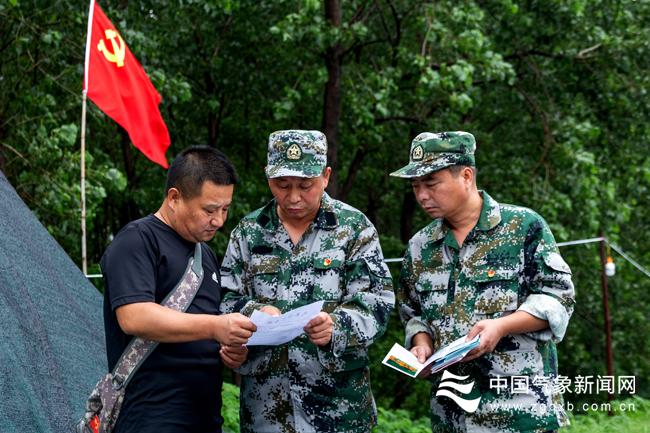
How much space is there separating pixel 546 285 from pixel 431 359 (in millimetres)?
512

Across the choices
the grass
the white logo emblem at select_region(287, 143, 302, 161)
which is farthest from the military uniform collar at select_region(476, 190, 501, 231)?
the grass

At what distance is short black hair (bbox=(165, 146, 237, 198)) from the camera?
313 centimetres

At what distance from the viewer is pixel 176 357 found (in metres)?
3.05

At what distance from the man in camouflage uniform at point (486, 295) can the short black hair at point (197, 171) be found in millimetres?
686

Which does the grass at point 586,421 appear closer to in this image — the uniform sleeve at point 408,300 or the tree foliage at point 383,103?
the uniform sleeve at point 408,300

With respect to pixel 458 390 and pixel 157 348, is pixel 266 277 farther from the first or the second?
pixel 458 390

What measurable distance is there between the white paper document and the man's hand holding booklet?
44 centimetres

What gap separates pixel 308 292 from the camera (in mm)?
3365

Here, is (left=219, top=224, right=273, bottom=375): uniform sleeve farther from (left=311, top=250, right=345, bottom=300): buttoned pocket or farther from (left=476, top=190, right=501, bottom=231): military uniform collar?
(left=476, top=190, right=501, bottom=231): military uniform collar

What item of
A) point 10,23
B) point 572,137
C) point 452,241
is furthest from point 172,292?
point 572,137

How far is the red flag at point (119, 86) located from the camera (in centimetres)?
691

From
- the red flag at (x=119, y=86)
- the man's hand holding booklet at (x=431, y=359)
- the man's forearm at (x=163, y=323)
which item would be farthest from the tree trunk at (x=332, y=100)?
the man's forearm at (x=163, y=323)

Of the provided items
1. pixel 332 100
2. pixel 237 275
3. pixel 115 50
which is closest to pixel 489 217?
pixel 237 275

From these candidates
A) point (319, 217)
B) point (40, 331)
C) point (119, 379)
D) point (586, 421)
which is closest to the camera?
point (119, 379)
